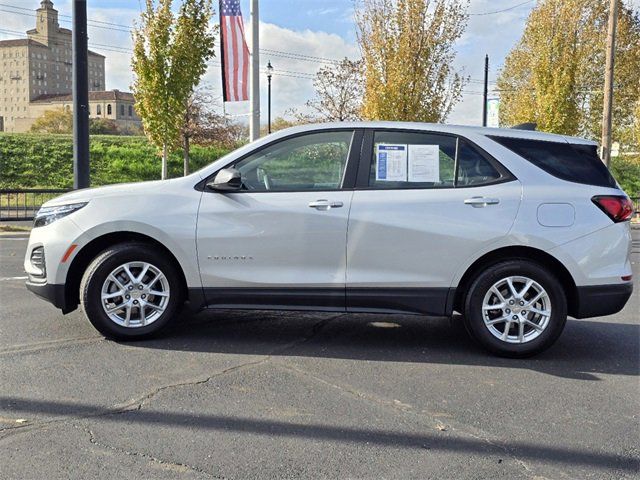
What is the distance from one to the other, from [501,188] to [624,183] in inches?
1465

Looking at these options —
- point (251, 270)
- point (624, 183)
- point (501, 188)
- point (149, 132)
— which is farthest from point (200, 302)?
point (624, 183)

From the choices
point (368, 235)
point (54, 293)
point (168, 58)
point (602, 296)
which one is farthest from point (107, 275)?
point (168, 58)

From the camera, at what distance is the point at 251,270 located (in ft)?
16.4

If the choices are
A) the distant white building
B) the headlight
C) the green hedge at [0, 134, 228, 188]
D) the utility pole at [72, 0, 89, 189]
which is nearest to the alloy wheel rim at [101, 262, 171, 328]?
the headlight

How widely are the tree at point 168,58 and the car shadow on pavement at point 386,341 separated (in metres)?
13.1

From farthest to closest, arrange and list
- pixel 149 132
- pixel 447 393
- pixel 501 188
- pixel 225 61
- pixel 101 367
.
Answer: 1. pixel 149 132
2. pixel 225 61
3. pixel 501 188
4. pixel 101 367
5. pixel 447 393

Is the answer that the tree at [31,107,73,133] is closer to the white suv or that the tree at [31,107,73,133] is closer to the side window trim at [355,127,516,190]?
the white suv

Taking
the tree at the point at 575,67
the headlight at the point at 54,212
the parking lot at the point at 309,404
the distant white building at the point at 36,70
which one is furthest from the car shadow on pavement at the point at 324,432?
the distant white building at the point at 36,70

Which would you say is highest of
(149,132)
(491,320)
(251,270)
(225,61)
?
(225,61)

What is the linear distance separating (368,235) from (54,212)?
2.54m

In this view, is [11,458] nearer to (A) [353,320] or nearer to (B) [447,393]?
(B) [447,393]

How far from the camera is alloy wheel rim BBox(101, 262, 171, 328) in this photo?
506 cm

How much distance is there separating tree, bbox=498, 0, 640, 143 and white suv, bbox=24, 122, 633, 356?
2200 centimetres

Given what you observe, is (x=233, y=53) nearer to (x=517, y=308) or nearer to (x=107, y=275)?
(x=107, y=275)
